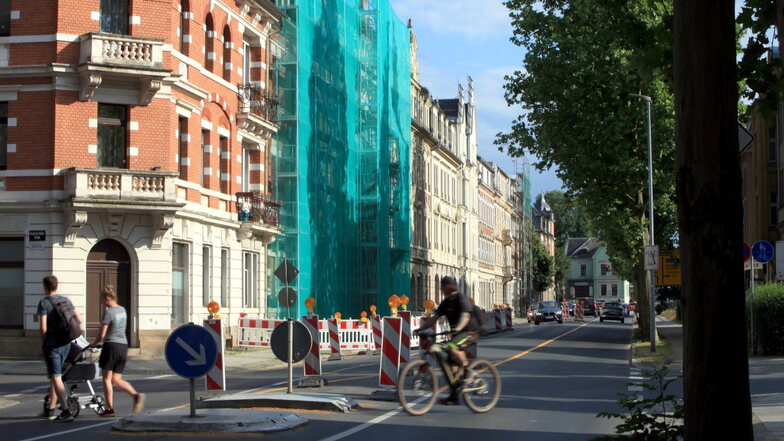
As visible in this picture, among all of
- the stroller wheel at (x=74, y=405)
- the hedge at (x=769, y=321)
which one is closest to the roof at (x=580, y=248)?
the hedge at (x=769, y=321)

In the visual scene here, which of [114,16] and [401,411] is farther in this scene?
[114,16]

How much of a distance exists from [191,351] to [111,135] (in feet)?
62.9

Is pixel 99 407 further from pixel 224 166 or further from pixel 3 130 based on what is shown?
pixel 224 166

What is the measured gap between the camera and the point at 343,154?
1850 inches

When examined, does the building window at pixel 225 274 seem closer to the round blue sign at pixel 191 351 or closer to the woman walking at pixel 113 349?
the woman walking at pixel 113 349

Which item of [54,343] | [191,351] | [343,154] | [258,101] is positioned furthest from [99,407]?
[343,154]

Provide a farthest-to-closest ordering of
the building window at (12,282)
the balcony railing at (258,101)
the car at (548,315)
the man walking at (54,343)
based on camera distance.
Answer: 1. the car at (548,315)
2. the balcony railing at (258,101)
3. the building window at (12,282)
4. the man walking at (54,343)

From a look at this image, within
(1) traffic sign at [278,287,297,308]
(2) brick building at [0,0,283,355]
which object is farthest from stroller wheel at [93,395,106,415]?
(2) brick building at [0,0,283,355]

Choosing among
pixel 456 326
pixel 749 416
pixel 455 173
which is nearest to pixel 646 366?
pixel 456 326

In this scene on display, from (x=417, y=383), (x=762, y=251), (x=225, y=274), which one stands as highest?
(x=762, y=251)

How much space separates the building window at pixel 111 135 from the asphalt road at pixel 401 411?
8.00 m

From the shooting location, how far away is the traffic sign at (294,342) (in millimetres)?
14898

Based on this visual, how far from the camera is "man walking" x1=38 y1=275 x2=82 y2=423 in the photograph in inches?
520

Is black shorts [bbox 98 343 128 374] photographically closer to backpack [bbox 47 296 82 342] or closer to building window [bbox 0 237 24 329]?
backpack [bbox 47 296 82 342]
